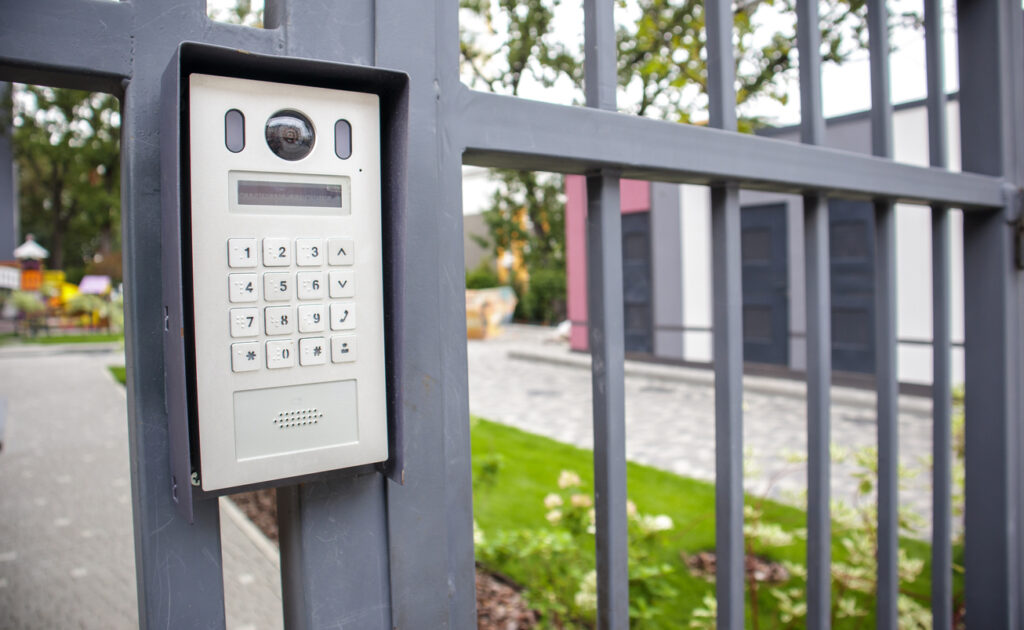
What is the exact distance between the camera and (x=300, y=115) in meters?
0.69

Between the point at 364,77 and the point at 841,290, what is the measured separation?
9.20 meters

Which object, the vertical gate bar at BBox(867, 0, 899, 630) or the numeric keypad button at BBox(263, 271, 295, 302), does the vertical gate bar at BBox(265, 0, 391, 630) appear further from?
the vertical gate bar at BBox(867, 0, 899, 630)

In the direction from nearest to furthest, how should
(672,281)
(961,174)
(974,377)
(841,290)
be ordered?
1. (961,174)
2. (974,377)
3. (841,290)
4. (672,281)

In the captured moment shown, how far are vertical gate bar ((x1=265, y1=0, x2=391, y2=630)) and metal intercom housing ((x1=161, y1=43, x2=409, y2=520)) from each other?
0.20 ft

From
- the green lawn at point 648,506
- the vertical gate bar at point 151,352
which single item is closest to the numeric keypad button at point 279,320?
the vertical gate bar at point 151,352

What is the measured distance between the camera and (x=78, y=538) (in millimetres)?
4328

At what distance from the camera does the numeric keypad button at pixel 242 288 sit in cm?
65

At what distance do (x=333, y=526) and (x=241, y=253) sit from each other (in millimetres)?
313

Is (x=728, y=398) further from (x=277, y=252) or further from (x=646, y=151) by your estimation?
(x=277, y=252)

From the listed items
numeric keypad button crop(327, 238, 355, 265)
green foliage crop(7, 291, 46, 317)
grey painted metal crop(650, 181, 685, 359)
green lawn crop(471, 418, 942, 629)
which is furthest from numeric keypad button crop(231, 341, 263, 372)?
green foliage crop(7, 291, 46, 317)

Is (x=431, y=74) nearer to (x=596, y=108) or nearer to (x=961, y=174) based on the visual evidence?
(x=596, y=108)

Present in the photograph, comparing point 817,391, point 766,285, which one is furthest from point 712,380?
point 817,391

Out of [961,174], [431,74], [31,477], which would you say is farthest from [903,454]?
[31,477]

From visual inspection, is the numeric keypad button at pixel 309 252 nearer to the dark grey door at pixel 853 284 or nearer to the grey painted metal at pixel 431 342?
the grey painted metal at pixel 431 342
